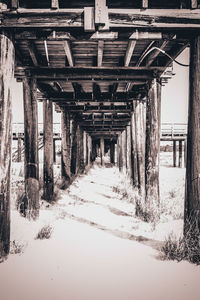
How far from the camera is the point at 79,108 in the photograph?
9.28 metres

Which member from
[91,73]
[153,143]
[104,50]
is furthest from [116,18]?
[153,143]

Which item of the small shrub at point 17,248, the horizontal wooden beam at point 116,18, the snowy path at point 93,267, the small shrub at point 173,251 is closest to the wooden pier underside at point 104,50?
the horizontal wooden beam at point 116,18

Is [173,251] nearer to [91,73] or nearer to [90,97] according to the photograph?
[91,73]

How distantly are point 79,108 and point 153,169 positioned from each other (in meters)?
4.99

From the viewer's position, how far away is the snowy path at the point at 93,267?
7.72 feet

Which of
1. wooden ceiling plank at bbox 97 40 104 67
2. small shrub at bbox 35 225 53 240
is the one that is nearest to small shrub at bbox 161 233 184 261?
small shrub at bbox 35 225 53 240

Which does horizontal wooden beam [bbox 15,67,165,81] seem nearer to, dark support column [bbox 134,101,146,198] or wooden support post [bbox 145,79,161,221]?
wooden support post [bbox 145,79,161,221]

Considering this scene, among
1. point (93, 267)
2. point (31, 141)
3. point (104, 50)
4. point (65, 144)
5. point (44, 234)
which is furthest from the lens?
point (65, 144)

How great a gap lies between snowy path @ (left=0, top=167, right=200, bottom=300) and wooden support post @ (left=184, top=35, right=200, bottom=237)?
55cm

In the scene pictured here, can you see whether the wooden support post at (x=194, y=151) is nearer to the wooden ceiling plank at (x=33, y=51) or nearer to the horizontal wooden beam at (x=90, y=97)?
the wooden ceiling plank at (x=33, y=51)

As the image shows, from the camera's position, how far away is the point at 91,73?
17.2 feet

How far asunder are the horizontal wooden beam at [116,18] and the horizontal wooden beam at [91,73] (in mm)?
1896

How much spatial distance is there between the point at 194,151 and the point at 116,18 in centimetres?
196

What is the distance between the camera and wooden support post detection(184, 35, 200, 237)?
301 cm
